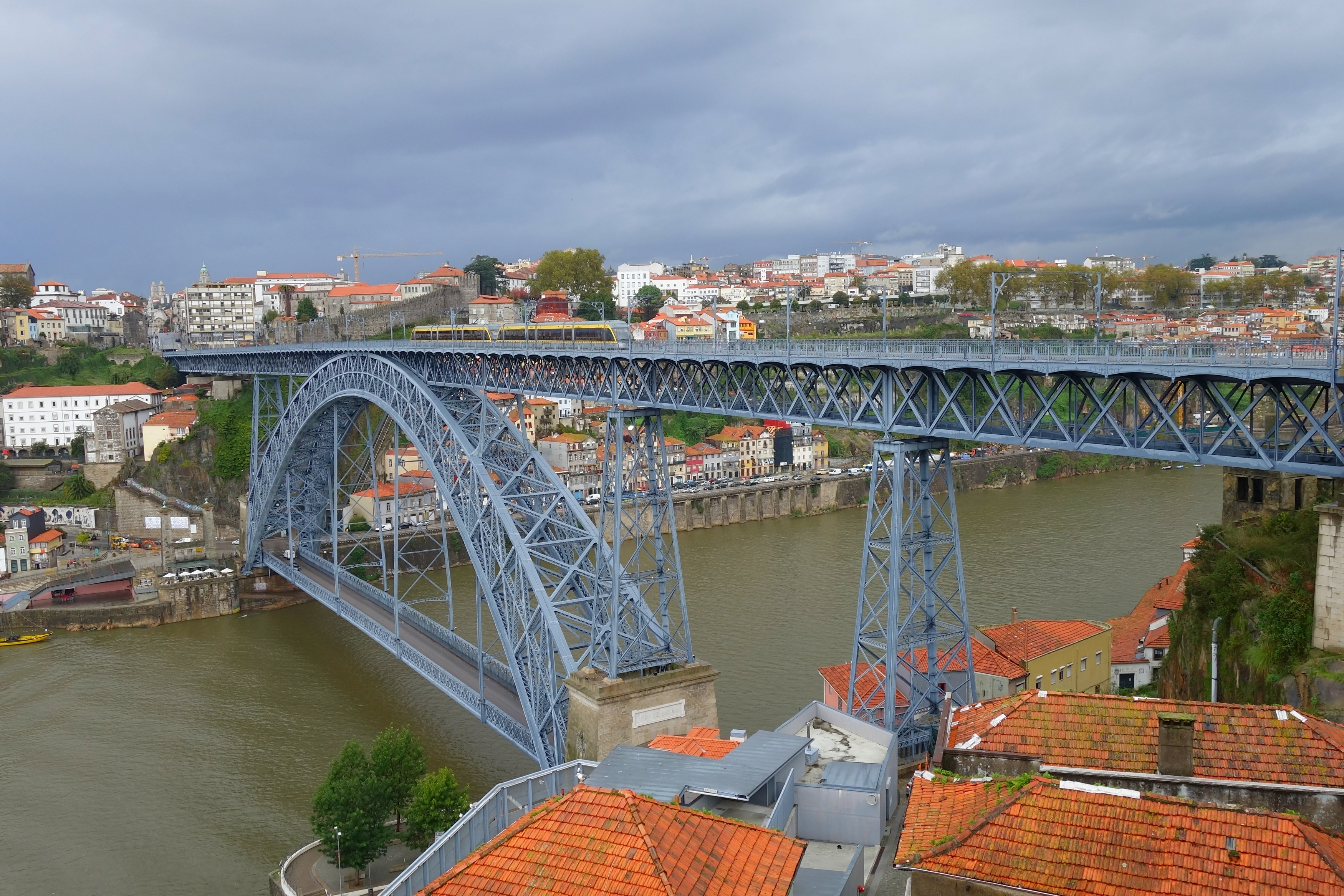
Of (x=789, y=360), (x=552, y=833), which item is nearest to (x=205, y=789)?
(x=789, y=360)

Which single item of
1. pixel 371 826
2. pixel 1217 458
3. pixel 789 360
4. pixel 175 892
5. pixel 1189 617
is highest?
pixel 789 360

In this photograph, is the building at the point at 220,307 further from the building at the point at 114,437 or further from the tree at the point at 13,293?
the building at the point at 114,437

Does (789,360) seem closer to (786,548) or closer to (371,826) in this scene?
(371,826)

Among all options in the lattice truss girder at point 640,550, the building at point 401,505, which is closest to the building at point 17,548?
the building at point 401,505

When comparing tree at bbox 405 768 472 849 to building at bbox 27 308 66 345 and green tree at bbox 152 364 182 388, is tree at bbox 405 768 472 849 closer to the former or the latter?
green tree at bbox 152 364 182 388

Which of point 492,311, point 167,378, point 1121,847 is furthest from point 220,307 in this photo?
point 1121,847

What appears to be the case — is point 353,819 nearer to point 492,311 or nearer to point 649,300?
point 492,311
